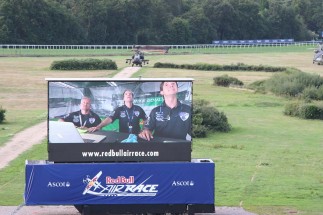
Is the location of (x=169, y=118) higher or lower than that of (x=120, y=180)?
higher

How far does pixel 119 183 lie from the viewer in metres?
17.9

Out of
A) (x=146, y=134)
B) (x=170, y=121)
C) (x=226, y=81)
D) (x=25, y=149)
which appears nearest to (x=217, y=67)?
(x=226, y=81)

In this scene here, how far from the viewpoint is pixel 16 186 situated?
23078 mm

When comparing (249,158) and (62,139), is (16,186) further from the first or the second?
(249,158)

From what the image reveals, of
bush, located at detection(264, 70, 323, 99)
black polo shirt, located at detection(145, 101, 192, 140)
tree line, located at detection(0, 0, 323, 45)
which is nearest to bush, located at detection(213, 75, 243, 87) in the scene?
bush, located at detection(264, 70, 323, 99)

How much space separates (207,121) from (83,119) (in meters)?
18.8

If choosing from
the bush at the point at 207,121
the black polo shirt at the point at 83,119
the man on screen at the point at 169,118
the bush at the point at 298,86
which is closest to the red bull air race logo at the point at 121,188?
the man on screen at the point at 169,118

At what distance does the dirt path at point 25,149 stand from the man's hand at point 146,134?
93.1 inches

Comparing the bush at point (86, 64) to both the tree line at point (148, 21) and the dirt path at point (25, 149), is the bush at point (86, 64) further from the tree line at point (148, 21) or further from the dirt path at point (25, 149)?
the dirt path at point (25, 149)

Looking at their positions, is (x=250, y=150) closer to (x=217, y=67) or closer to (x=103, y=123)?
(x=103, y=123)

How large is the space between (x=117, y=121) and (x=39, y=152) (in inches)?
450

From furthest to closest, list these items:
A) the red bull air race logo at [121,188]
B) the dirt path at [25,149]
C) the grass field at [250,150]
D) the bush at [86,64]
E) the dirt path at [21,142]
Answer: the bush at [86,64]
the dirt path at [21,142]
the grass field at [250,150]
the dirt path at [25,149]
the red bull air race logo at [121,188]

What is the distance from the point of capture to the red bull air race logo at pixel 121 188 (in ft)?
58.7

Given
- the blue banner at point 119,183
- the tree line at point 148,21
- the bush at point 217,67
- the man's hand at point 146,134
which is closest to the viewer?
the blue banner at point 119,183
